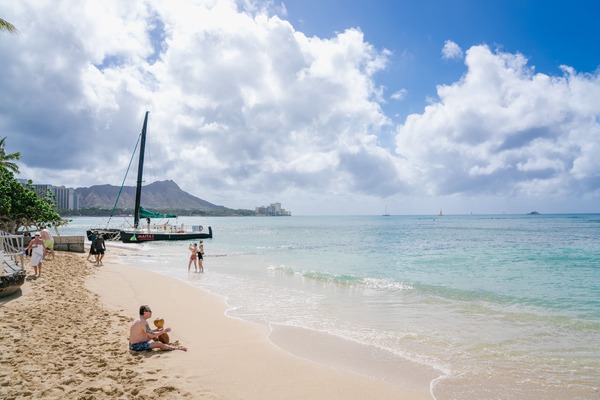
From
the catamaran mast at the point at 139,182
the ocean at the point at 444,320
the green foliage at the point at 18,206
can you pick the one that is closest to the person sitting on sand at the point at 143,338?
the ocean at the point at 444,320

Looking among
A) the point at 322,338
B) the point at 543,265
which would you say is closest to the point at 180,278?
the point at 322,338

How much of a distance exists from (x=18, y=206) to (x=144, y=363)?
91.0ft

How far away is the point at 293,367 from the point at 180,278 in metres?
12.8

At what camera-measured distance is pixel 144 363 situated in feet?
21.3

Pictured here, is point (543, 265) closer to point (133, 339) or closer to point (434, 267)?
point (434, 267)

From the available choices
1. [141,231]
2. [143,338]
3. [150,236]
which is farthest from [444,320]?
[141,231]

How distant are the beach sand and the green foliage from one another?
69.7 ft

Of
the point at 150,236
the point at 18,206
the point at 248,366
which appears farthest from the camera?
the point at 150,236

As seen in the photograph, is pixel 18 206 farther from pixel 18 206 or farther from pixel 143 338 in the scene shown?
pixel 143 338

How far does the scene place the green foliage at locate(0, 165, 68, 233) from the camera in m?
27.1

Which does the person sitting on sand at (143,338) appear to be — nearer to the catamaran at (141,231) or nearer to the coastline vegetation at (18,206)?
the coastline vegetation at (18,206)

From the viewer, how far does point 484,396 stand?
235 inches

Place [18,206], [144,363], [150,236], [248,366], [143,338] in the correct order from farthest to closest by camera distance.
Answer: [150,236]
[18,206]
[143,338]
[248,366]
[144,363]

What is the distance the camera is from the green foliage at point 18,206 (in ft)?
88.9
